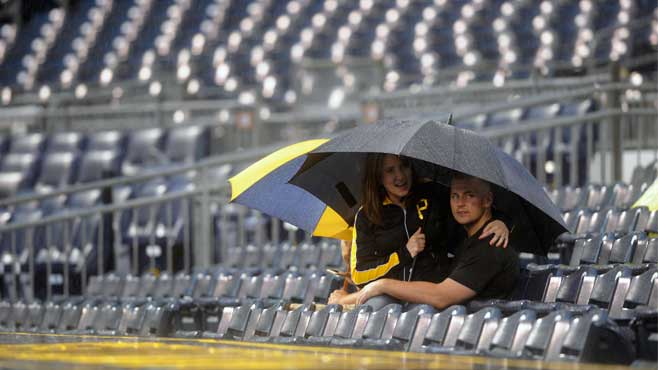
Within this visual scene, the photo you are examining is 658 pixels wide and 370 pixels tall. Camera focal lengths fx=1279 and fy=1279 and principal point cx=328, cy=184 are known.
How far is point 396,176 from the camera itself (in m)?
5.74

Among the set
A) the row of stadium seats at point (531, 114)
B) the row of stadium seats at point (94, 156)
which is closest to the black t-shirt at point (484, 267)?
the row of stadium seats at point (531, 114)

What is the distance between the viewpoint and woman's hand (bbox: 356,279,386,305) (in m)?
5.56

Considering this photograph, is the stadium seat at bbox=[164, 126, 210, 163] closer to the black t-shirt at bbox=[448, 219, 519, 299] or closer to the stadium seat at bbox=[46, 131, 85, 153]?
the stadium seat at bbox=[46, 131, 85, 153]

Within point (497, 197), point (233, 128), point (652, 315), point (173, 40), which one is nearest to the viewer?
point (652, 315)

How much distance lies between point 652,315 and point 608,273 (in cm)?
59

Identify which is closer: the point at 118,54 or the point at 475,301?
the point at 475,301

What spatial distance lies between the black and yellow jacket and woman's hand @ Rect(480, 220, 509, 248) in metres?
0.33

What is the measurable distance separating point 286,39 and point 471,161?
15303 millimetres

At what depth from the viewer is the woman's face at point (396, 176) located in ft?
18.8

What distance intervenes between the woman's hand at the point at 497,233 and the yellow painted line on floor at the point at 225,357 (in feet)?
3.56

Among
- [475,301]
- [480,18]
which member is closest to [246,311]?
[475,301]

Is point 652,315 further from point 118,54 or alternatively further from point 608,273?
point 118,54

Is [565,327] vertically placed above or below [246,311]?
above

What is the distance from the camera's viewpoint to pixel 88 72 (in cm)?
2058
